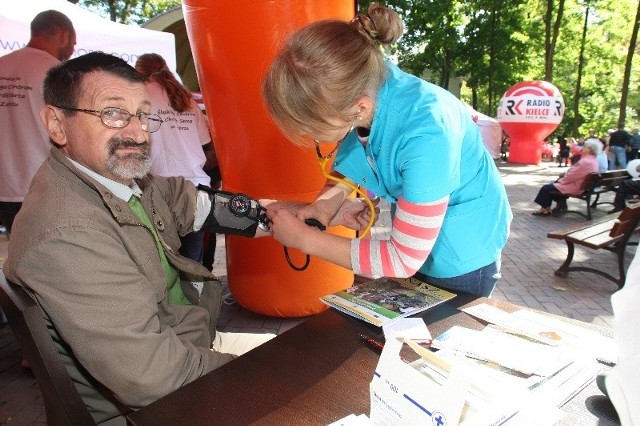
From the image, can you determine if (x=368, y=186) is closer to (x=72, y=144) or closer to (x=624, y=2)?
(x=72, y=144)

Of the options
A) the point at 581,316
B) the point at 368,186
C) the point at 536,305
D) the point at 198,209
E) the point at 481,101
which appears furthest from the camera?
the point at 481,101

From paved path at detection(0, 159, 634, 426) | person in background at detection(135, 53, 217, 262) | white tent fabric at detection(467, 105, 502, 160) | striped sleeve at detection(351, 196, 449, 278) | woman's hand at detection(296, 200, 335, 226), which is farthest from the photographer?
white tent fabric at detection(467, 105, 502, 160)

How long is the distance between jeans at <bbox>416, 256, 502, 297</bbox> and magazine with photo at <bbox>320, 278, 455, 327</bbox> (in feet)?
0.16

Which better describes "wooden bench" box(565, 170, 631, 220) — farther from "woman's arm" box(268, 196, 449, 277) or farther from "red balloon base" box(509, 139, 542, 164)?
"red balloon base" box(509, 139, 542, 164)

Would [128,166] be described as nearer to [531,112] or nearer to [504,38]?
[531,112]

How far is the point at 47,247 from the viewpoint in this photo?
123 centimetres

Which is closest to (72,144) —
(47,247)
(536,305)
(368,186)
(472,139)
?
(47,247)

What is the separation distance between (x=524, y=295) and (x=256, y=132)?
306cm

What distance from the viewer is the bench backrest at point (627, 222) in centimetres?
413

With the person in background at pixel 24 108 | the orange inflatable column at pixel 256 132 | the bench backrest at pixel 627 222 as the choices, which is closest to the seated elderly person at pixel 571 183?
the bench backrest at pixel 627 222

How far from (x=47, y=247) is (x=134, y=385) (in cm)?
46

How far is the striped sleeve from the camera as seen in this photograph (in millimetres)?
1326

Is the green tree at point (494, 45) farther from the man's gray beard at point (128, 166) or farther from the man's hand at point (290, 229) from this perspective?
the man's gray beard at point (128, 166)

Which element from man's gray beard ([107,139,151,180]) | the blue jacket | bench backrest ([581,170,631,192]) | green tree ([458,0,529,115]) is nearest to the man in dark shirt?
bench backrest ([581,170,631,192])
